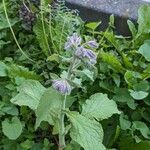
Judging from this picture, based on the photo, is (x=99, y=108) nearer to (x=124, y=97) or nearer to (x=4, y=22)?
(x=124, y=97)

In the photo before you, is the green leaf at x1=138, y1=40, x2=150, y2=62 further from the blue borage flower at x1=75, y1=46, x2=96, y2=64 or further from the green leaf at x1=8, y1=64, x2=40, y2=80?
the blue borage flower at x1=75, y1=46, x2=96, y2=64

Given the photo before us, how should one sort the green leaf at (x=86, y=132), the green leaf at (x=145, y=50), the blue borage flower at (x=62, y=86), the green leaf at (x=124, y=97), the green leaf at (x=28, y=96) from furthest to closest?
the green leaf at (x=145, y=50) → the green leaf at (x=124, y=97) → the green leaf at (x=28, y=96) → the green leaf at (x=86, y=132) → the blue borage flower at (x=62, y=86)

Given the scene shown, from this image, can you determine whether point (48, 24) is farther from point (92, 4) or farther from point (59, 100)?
point (59, 100)

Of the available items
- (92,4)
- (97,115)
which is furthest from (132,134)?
(92,4)

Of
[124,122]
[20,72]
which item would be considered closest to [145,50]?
[124,122]

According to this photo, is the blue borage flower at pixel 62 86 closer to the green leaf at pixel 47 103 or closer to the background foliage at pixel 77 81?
the green leaf at pixel 47 103

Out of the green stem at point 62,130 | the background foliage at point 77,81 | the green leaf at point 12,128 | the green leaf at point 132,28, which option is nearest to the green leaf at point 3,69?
the background foliage at point 77,81

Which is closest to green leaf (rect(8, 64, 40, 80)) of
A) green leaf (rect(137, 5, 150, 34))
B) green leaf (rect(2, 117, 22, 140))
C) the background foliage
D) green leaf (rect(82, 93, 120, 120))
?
the background foliage

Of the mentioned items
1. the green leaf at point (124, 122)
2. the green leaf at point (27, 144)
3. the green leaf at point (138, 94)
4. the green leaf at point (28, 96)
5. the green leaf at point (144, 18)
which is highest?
the green leaf at point (144, 18)
